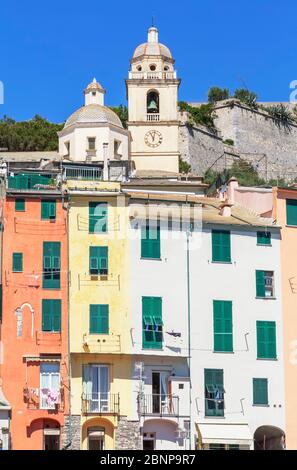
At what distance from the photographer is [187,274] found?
5531cm

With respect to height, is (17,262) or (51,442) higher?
(17,262)

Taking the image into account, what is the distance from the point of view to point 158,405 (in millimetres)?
53469

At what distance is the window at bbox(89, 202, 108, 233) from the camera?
2177 inches

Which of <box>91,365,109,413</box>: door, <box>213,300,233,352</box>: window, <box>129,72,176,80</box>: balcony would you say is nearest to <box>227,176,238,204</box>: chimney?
<box>213,300,233,352</box>: window

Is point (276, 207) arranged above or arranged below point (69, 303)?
above

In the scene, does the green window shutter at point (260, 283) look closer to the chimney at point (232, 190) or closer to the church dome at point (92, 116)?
the chimney at point (232, 190)

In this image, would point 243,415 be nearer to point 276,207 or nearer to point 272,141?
point 276,207

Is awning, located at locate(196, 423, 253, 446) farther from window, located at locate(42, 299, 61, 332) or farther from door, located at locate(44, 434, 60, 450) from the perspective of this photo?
window, located at locate(42, 299, 61, 332)

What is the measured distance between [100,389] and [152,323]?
3.57 metres

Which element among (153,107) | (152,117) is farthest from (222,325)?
(153,107)

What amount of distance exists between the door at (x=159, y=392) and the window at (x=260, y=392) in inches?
152

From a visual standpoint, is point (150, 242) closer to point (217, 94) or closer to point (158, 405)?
point (158, 405)

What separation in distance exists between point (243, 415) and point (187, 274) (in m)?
6.59
